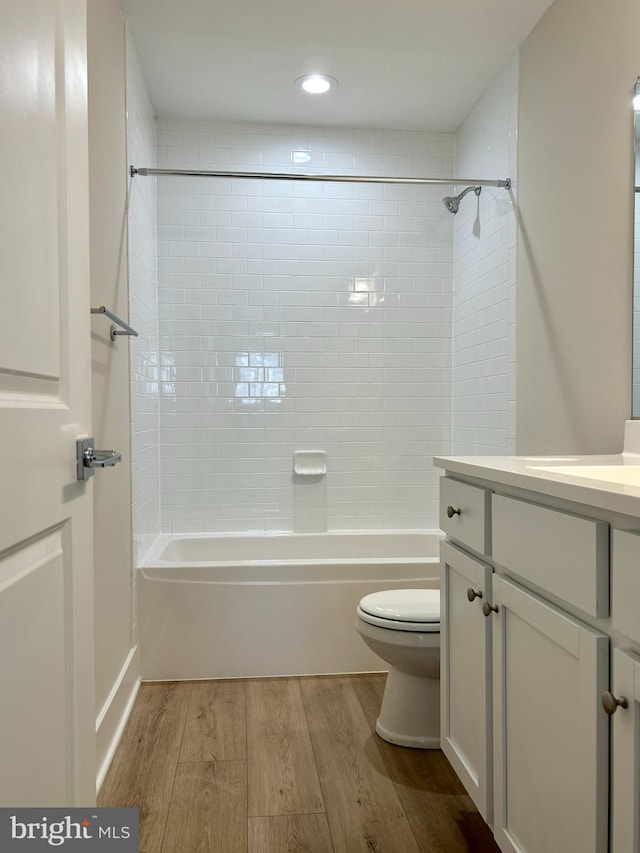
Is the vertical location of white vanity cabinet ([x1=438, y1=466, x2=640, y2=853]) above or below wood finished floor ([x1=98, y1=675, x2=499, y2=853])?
above

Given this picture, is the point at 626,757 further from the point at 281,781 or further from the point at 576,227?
the point at 576,227

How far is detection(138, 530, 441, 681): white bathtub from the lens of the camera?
2.55 m

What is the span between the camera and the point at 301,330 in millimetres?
3379

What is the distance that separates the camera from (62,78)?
97 centimetres

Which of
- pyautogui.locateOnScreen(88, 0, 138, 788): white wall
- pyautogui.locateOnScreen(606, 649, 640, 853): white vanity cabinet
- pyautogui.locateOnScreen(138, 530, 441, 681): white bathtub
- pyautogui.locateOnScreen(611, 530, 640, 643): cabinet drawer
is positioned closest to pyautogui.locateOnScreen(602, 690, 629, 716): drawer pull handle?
pyautogui.locateOnScreen(606, 649, 640, 853): white vanity cabinet

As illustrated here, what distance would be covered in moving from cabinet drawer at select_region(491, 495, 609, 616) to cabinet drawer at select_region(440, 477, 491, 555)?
0.14ft

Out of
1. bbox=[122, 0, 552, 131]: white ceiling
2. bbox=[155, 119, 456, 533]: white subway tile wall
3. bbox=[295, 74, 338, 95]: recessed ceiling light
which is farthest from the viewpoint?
bbox=[155, 119, 456, 533]: white subway tile wall

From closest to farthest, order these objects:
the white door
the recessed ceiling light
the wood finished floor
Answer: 1. the white door
2. the wood finished floor
3. the recessed ceiling light

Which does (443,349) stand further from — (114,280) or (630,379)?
(114,280)

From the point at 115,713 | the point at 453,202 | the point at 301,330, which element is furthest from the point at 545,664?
the point at 453,202

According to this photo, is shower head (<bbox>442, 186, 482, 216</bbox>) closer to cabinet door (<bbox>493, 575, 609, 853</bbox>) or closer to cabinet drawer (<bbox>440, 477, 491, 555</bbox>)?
cabinet drawer (<bbox>440, 477, 491, 555</bbox>)

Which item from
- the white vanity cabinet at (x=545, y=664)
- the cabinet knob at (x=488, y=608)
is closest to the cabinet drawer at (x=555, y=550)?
the white vanity cabinet at (x=545, y=664)

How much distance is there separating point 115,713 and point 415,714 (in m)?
1.03

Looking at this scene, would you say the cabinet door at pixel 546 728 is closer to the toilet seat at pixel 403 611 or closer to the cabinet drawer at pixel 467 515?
the cabinet drawer at pixel 467 515
